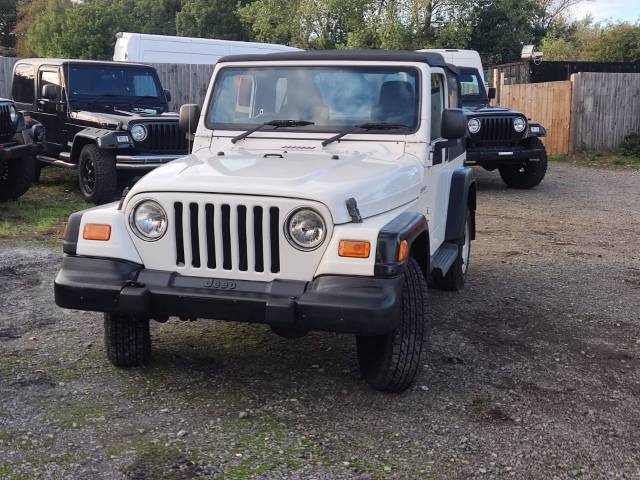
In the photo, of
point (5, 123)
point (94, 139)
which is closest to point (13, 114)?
point (5, 123)

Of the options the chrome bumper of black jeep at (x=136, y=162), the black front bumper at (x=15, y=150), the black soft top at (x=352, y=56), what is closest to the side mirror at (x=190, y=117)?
the black soft top at (x=352, y=56)

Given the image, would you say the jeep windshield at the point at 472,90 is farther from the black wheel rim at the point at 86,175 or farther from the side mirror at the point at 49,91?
the side mirror at the point at 49,91

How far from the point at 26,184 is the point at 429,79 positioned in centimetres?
665

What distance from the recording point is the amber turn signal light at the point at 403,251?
380cm

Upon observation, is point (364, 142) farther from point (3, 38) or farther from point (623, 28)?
point (3, 38)

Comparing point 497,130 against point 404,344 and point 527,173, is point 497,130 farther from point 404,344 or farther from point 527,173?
point 404,344

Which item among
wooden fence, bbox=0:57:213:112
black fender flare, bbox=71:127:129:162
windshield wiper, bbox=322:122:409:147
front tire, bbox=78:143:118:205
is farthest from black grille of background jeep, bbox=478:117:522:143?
windshield wiper, bbox=322:122:409:147

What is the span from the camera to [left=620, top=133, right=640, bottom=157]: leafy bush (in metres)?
17.5

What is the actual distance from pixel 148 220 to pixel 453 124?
2.13 metres

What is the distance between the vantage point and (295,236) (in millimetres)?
3877

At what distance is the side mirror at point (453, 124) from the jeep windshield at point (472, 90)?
8.33 meters

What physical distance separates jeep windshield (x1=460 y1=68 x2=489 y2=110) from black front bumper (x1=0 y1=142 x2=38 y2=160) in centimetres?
705

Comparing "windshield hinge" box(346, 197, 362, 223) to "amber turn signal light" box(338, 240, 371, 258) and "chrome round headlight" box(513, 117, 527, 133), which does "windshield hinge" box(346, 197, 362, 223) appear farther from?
"chrome round headlight" box(513, 117, 527, 133)

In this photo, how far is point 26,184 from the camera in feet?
33.1
